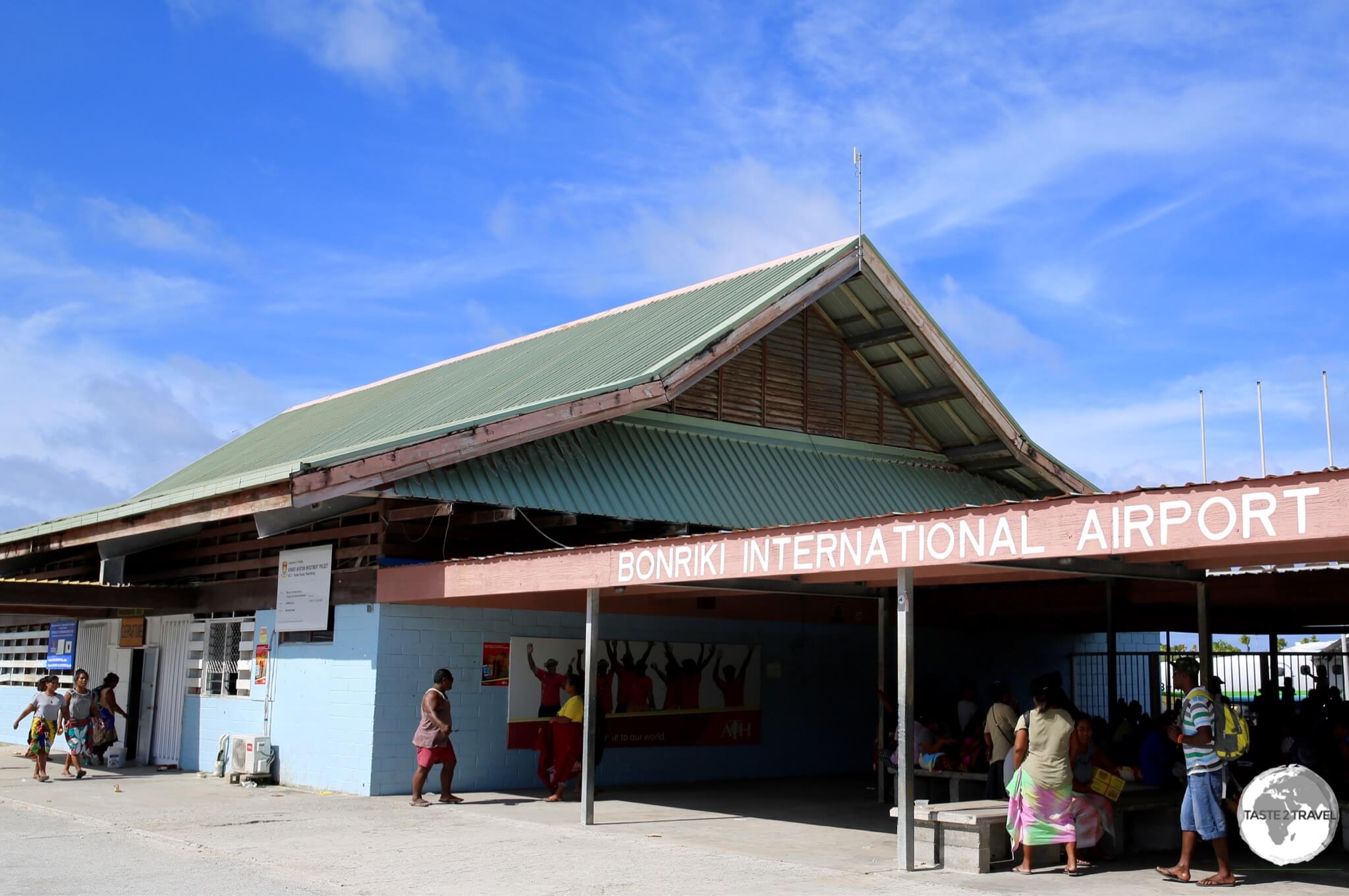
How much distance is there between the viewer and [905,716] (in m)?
9.93

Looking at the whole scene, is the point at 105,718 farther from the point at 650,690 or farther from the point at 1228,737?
the point at 1228,737

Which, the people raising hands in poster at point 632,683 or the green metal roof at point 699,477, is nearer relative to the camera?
the green metal roof at point 699,477

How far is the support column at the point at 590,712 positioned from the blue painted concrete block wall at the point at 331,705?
3.23m

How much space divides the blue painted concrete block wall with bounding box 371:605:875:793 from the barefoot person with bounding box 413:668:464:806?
2.75 feet

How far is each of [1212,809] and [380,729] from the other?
346 inches

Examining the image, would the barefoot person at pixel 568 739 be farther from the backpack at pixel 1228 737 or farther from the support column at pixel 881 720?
the backpack at pixel 1228 737

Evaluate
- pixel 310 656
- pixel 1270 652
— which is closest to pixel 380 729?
pixel 310 656

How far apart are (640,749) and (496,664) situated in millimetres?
2315

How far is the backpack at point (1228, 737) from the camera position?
929 centimetres

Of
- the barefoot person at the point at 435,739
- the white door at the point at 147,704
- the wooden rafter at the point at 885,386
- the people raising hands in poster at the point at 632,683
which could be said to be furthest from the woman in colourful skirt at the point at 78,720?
the wooden rafter at the point at 885,386

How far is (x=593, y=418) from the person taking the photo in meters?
15.2

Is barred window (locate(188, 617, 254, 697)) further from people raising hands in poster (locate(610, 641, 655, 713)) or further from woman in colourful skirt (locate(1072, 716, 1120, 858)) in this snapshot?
woman in colourful skirt (locate(1072, 716, 1120, 858))

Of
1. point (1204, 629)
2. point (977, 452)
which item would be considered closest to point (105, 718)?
point (977, 452)

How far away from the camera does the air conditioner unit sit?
15602 mm
